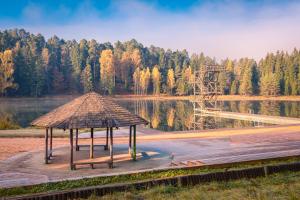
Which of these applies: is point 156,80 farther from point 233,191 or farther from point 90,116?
point 233,191

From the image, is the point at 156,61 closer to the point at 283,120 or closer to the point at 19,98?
the point at 19,98

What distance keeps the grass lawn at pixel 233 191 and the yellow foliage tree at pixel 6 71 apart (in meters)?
64.8

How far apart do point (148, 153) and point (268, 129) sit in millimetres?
11437

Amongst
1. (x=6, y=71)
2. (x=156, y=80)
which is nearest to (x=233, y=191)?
(x=6, y=71)

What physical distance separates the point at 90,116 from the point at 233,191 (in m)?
6.36

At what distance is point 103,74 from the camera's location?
88562 mm

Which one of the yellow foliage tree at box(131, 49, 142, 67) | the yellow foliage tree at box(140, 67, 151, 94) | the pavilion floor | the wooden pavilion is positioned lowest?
the pavilion floor

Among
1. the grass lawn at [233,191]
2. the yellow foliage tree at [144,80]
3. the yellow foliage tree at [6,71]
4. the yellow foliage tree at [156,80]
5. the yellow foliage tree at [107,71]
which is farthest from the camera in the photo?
the yellow foliage tree at [156,80]

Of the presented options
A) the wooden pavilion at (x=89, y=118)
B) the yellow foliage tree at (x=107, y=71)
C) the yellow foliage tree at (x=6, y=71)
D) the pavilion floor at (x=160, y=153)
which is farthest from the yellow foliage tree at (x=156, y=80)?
the wooden pavilion at (x=89, y=118)

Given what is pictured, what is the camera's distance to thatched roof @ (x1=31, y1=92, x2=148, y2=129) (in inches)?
504

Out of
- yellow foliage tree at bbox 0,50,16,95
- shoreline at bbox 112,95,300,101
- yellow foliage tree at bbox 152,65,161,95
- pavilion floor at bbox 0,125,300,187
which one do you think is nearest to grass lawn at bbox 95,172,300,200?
pavilion floor at bbox 0,125,300,187

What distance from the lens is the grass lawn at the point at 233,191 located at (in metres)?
8.21

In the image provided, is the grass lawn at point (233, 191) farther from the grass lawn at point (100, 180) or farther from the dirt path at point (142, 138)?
the dirt path at point (142, 138)

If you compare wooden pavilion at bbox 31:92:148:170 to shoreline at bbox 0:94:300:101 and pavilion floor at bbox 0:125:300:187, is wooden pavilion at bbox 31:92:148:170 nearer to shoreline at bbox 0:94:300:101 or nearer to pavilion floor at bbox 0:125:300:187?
pavilion floor at bbox 0:125:300:187
